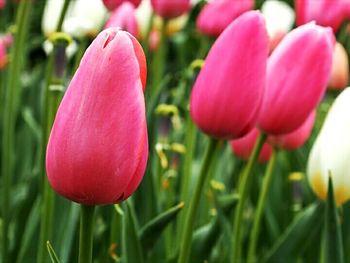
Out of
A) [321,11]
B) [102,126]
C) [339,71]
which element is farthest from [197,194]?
[339,71]

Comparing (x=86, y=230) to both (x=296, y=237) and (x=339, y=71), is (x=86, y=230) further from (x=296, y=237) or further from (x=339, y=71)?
(x=339, y=71)

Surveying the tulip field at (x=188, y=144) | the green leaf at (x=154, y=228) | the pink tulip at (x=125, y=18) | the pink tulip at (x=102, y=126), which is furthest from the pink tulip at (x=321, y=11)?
the pink tulip at (x=102, y=126)

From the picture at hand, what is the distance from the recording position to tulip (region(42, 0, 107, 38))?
1621 millimetres

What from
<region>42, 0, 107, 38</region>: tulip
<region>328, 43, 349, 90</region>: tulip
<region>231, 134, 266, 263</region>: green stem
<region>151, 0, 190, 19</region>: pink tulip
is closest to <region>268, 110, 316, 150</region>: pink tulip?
<region>231, 134, 266, 263</region>: green stem

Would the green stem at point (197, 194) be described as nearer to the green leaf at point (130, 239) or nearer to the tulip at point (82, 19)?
the green leaf at point (130, 239)

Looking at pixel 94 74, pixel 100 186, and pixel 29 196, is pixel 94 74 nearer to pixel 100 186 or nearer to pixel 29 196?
pixel 100 186

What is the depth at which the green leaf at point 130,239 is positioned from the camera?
92 centimetres

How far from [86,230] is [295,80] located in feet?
1.10

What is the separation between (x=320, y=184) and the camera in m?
1.08

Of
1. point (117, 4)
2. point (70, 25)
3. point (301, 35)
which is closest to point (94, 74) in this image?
point (301, 35)

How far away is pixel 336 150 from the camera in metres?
1.03

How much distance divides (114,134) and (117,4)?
1.71ft

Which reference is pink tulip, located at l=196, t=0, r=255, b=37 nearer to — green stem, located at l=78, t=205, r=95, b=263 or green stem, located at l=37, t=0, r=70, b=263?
green stem, located at l=37, t=0, r=70, b=263

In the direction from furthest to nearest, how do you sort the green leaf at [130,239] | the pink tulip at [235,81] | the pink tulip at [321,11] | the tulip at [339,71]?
1. the tulip at [339,71]
2. the pink tulip at [321,11]
3. the green leaf at [130,239]
4. the pink tulip at [235,81]
